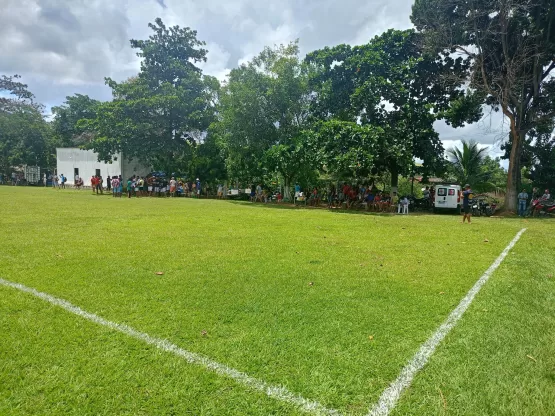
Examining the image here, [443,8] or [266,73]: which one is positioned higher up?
[443,8]

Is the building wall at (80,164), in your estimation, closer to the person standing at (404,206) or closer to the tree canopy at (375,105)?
the tree canopy at (375,105)

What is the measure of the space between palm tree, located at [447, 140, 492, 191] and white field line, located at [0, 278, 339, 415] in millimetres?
29083

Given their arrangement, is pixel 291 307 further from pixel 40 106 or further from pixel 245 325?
pixel 40 106

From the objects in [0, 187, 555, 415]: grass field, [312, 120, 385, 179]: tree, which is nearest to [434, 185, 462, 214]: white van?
[312, 120, 385, 179]: tree

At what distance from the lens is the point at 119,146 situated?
102 feet

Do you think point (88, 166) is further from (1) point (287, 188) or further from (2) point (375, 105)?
(2) point (375, 105)

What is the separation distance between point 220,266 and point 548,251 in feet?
24.3

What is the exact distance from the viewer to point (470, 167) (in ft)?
91.7

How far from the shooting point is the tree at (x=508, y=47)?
55.8 feet

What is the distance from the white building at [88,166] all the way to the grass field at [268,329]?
3391 cm

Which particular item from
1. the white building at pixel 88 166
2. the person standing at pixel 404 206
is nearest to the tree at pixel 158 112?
the white building at pixel 88 166

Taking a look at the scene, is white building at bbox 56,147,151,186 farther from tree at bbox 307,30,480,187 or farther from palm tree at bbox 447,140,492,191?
palm tree at bbox 447,140,492,191

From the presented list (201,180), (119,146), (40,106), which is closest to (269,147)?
(201,180)

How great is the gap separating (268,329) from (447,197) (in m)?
19.5
